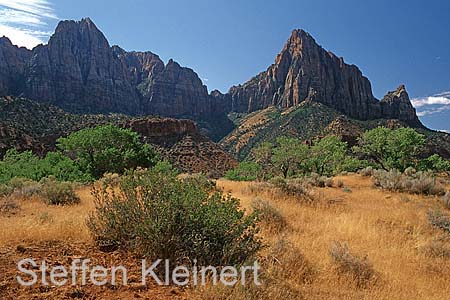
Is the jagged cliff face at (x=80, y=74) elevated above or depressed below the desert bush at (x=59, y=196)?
above

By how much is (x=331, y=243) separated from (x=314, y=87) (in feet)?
492

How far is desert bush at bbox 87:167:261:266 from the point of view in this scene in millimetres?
4184

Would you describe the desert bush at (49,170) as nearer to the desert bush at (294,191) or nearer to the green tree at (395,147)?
the desert bush at (294,191)

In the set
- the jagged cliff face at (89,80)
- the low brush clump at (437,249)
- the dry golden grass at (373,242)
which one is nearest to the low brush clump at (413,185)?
the dry golden grass at (373,242)

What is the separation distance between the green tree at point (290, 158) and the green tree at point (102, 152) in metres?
11.8

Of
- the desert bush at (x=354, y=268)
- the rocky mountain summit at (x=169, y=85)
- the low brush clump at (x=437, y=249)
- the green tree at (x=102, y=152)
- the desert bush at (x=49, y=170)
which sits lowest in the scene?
Result: the low brush clump at (x=437, y=249)

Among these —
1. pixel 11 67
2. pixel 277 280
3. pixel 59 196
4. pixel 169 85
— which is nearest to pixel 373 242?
pixel 277 280

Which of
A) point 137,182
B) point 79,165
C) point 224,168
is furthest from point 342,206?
point 224,168

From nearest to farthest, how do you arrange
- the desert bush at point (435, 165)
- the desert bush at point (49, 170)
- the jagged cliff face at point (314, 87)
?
the desert bush at point (49, 170) < the desert bush at point (435, 165) < the jagged cliff face at point (314, 87)

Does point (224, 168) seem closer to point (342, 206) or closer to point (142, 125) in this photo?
point (142, 125)

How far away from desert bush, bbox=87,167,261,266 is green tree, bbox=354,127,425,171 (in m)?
26.8

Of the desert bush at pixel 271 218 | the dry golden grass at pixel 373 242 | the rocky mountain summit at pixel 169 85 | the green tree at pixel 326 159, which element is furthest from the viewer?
the rocky mountain summit at pixel 169 85

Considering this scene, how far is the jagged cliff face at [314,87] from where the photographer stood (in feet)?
475

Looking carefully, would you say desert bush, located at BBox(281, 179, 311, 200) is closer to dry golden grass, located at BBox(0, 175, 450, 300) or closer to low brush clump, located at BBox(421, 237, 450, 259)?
dry golden grass, located at BBox(0, 175, 450, 300)
